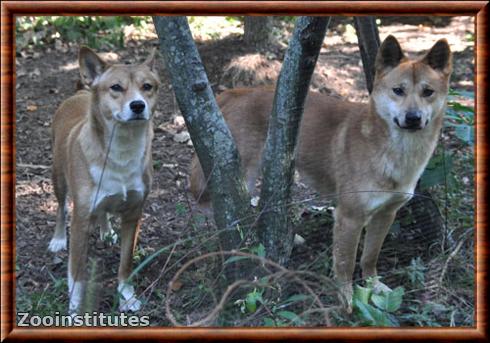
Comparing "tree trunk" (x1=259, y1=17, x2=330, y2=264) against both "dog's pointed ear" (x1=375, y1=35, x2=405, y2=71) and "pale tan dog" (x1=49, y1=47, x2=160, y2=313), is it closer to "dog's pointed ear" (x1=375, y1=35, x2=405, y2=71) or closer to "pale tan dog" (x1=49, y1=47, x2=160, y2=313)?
"dog's pointed ear" (x1=375, y1=35, x2=405, y2=71)

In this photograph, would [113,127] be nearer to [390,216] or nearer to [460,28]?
[390,216]

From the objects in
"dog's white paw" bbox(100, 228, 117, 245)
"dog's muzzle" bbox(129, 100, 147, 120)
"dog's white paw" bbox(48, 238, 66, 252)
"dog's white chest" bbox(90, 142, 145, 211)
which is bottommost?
"dog's white paw" bbox(48, 238, 66, 252)

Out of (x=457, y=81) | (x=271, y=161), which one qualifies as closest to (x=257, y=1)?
(x=271, y=161)

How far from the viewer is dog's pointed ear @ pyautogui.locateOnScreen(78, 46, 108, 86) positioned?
4.69m

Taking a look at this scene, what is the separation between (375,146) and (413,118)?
1.42ft

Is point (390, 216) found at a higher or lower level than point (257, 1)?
lower

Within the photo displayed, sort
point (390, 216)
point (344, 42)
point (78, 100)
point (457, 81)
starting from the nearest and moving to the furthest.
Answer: point (390, 216) → point (78, 100) → point (457, 81) → point (344, 42)

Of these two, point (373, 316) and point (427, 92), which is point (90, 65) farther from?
point (373, 316)

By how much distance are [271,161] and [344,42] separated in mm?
4256

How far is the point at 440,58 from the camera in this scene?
4809mm

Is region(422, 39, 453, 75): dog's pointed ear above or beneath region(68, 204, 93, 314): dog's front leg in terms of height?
above

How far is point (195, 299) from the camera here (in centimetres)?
415

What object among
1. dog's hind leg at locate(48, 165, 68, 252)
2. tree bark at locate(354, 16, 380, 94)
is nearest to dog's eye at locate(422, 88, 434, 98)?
tree bark at locate(354, 16, 380, 94)

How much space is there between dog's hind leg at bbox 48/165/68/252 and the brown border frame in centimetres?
181
